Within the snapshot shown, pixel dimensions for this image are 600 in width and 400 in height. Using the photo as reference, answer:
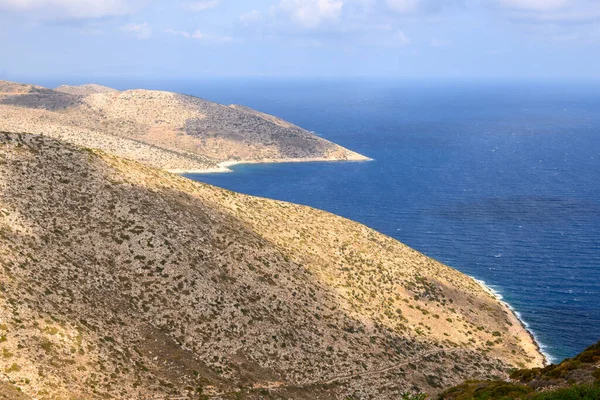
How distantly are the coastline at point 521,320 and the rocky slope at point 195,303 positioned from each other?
1.01m

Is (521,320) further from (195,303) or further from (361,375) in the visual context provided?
(195,303)

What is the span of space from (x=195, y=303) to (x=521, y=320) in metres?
59.8

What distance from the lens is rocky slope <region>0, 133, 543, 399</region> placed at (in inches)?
1917

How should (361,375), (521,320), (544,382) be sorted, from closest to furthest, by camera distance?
(544,382), (361,375), (521,320)

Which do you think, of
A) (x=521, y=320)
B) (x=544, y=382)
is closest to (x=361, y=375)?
(x=544, y=382)

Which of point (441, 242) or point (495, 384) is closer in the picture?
point (495, 384)

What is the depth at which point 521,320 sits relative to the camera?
93062 mm

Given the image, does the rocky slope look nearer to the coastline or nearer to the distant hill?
the coastline

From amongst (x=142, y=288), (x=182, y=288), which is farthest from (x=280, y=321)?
(x=142, y=288)

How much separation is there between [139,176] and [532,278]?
3195 inches

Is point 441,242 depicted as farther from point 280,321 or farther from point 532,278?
Result: point 280,321

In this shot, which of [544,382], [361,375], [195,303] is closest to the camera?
[544,382]

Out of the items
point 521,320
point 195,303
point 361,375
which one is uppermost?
point 195,303

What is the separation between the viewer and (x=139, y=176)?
7938cm
